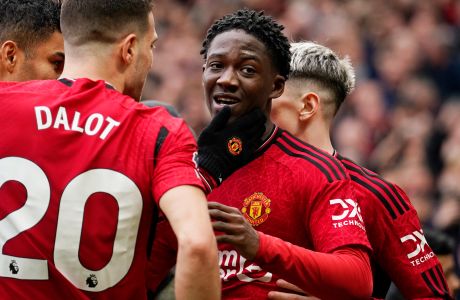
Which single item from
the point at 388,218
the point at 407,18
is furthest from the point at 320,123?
the point at 407,18

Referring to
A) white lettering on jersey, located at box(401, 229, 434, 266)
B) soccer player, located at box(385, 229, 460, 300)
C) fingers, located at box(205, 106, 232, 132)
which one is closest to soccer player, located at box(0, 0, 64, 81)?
fingers, located at box(205, 106, 232, 132)

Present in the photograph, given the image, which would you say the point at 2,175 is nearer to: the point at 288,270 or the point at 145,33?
the point at 145,33

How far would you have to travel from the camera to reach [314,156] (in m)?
4.34

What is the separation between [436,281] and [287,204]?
941 millimetres

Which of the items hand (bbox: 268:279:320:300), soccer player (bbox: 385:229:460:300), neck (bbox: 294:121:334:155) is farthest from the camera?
soccer player (bbox: 385:229:460:300)

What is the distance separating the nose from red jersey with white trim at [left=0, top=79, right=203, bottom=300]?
0.69 meters

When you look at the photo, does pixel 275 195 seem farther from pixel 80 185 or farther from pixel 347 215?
pixel 80 185

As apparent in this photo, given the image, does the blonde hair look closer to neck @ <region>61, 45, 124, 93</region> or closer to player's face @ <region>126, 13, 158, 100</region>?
player's face @ <region>126, 13, 158, 100</region>

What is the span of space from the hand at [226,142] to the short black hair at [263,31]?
0.32 m

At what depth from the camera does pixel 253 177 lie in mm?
4328

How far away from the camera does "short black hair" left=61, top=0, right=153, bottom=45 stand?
12.5ft

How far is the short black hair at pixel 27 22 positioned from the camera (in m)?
4.40

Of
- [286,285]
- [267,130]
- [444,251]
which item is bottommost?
[444,251]

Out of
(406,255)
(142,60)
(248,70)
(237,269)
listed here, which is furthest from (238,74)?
(406,255)
